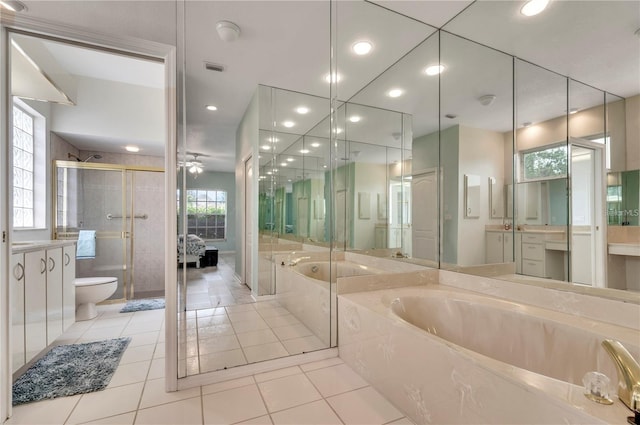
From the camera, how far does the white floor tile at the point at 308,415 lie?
4.69ft

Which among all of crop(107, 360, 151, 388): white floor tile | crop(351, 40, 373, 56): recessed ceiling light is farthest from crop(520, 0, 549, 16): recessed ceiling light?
crop(107, 360, 151, 388): white floor tile

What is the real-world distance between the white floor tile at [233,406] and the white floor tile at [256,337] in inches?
16.0

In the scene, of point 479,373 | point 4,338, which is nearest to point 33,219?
point 4,338

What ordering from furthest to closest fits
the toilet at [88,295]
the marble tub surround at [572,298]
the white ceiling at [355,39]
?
the toilet at [88,295]
the white ceiling at [355,39]
the marble tub surround at [572,298]

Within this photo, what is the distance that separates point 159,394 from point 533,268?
2.48 metres

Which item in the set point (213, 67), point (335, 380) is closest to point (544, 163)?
point (335, 380)

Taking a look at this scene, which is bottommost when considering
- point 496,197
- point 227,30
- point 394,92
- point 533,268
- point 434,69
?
point 533,268

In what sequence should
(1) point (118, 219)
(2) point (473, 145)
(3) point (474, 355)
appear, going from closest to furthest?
(3) point (474, 355), (2) point (473, 145), (1) point (118, 219)

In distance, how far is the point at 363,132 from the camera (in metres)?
2.79

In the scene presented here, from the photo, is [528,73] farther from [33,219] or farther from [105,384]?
[33,219]

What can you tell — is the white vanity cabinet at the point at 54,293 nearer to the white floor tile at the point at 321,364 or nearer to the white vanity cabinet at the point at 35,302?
the white vanity cabinet at the point at 35,302

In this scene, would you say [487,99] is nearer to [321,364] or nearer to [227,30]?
[227,30]

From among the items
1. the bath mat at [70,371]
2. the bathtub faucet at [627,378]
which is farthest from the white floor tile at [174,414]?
the bathtub faucet at [627,378]

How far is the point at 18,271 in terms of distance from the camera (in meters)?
1.75
